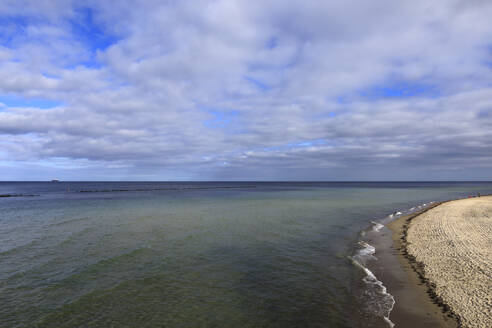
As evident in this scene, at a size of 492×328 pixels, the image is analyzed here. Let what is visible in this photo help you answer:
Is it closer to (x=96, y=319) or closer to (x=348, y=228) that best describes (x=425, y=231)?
(x=348, y=228)

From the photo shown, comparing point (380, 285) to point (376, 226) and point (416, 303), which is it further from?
point (376, 226)

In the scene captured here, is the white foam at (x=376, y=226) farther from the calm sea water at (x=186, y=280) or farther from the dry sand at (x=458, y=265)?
the calm sea water at (x=186, y=280)

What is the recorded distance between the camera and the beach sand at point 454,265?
9845mm

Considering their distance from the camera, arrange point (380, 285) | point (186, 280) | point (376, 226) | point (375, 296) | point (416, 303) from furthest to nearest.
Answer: point (376, 226) → point (186, 280) → point (380, 285) → point (375, 296) → point (416, 303)

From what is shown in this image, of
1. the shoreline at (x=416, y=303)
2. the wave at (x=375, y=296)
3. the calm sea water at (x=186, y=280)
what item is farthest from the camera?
the wave at (x=375, y=296)

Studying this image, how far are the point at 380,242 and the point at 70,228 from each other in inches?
1141

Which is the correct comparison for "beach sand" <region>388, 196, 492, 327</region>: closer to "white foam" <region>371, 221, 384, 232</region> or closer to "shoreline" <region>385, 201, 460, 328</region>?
"shoreline" <region>385, 201, 460, 328</region>

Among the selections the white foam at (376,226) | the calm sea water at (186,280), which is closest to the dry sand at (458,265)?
the calm sea water at (186,280)

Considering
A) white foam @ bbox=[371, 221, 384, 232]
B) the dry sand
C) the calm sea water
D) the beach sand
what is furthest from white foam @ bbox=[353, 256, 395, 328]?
white foam @ bbox=[371, 221, 384, 232]

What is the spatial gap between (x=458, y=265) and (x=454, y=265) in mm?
187

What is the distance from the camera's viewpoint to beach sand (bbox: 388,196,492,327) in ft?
32.3

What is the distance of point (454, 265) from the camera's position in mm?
14289

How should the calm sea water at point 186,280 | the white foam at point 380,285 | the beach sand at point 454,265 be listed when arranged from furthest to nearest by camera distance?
the calm sea water at point 186,280 → the white foam at point 380,285 → the beach sand at point 454,265

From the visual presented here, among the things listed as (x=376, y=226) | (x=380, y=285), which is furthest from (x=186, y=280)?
(x=376, y=226)
